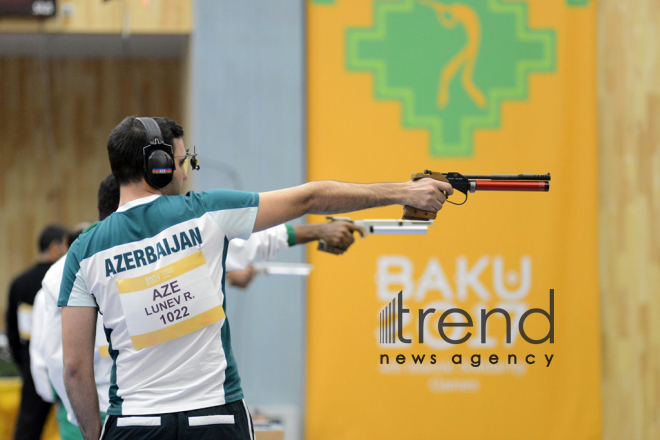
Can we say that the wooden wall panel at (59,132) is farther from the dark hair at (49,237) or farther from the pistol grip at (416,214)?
the pistol grip at (416,214)

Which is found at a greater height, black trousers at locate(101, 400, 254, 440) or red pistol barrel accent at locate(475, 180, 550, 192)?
red pistol barrel accent at locate(475, 180, 550, 192)

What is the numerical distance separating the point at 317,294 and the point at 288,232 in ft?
4.32

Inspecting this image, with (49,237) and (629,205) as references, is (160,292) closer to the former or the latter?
(49,237)

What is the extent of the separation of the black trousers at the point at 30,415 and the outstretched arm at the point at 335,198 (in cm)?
249

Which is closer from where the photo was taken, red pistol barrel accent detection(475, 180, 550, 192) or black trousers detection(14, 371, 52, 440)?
red pistol barrel accent detection(475, 180, 550, 192)

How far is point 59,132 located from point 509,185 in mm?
4090

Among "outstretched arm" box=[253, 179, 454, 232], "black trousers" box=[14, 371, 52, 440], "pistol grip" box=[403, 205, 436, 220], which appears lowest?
"black trousers" box=[14, 371, 52, 440]

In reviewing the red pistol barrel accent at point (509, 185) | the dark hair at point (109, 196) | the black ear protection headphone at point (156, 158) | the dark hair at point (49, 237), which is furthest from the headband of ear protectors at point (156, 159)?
the dark hair at point (49, 237)

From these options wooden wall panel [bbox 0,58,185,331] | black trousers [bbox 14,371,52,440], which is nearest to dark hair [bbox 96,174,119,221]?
black trousers [bbox 14,371,52,440]

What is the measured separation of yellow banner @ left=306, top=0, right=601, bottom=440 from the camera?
3777 mm

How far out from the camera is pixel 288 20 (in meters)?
3.85

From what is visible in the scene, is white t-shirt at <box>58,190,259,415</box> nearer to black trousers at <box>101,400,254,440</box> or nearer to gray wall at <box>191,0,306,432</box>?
black trousers at <box>101,400,254,440</box>

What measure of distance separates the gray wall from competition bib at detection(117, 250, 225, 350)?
217cm

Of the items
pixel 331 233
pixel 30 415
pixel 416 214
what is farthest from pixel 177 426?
pixel 30 415
